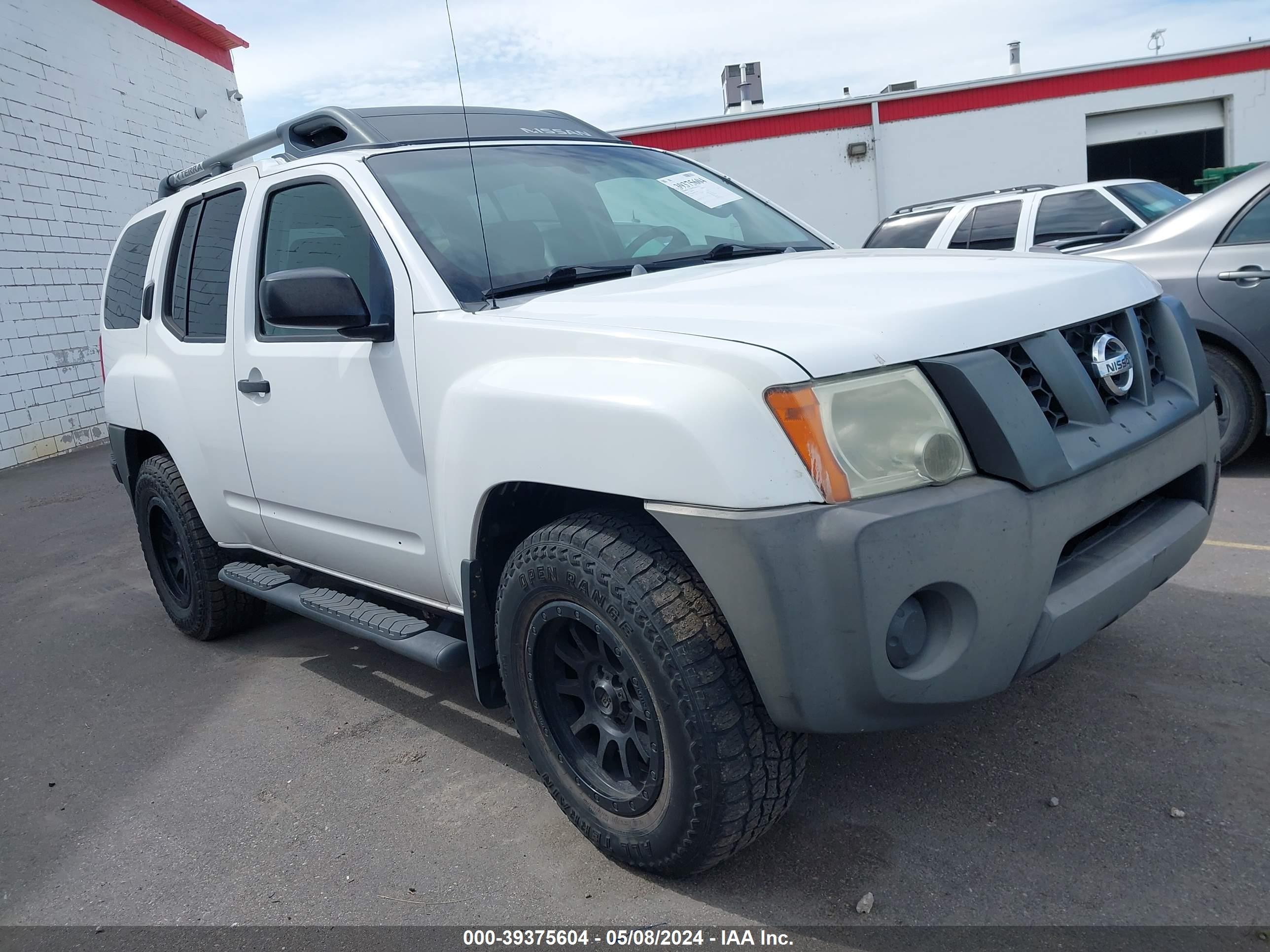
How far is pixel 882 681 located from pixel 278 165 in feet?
9.35

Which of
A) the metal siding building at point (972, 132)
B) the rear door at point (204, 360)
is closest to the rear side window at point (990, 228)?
the rear door at point (204, 360)

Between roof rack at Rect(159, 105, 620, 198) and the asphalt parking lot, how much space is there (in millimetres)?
2012

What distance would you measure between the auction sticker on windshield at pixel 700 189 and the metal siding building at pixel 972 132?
1733cm

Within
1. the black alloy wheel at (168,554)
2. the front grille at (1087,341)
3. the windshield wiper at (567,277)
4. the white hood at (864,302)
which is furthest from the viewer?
the black alloy wheel at (168,554)

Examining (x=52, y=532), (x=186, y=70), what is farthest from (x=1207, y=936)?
(x=186, y=70)

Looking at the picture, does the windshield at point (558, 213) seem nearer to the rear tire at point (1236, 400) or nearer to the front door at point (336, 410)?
the front door at point (336, 410)

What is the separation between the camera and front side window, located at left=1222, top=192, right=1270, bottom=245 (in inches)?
206

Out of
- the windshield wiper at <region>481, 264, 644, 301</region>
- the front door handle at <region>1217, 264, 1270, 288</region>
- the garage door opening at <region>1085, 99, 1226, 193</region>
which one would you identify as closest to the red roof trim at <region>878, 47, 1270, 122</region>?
the garage door opening at <region>1085, 99, 1226, 193</region>

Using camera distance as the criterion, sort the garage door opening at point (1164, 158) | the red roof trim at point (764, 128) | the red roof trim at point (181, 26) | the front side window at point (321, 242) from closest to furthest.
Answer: the front side window at point (321, 242), the red roof trim at point (181, 26), the red roof trim at point (764, 128), the garage door opening at point (1164, 158)

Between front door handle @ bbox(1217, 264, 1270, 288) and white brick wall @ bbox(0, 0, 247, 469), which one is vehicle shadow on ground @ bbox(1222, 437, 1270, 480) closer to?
front door handle @ bbox(1217, 264, 1270, 288)

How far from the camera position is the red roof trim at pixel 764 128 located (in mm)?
21062

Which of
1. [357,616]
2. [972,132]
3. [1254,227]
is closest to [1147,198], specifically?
[1254,227]

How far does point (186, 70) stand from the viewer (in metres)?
15.9

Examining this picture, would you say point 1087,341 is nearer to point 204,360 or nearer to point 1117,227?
point 204,360
